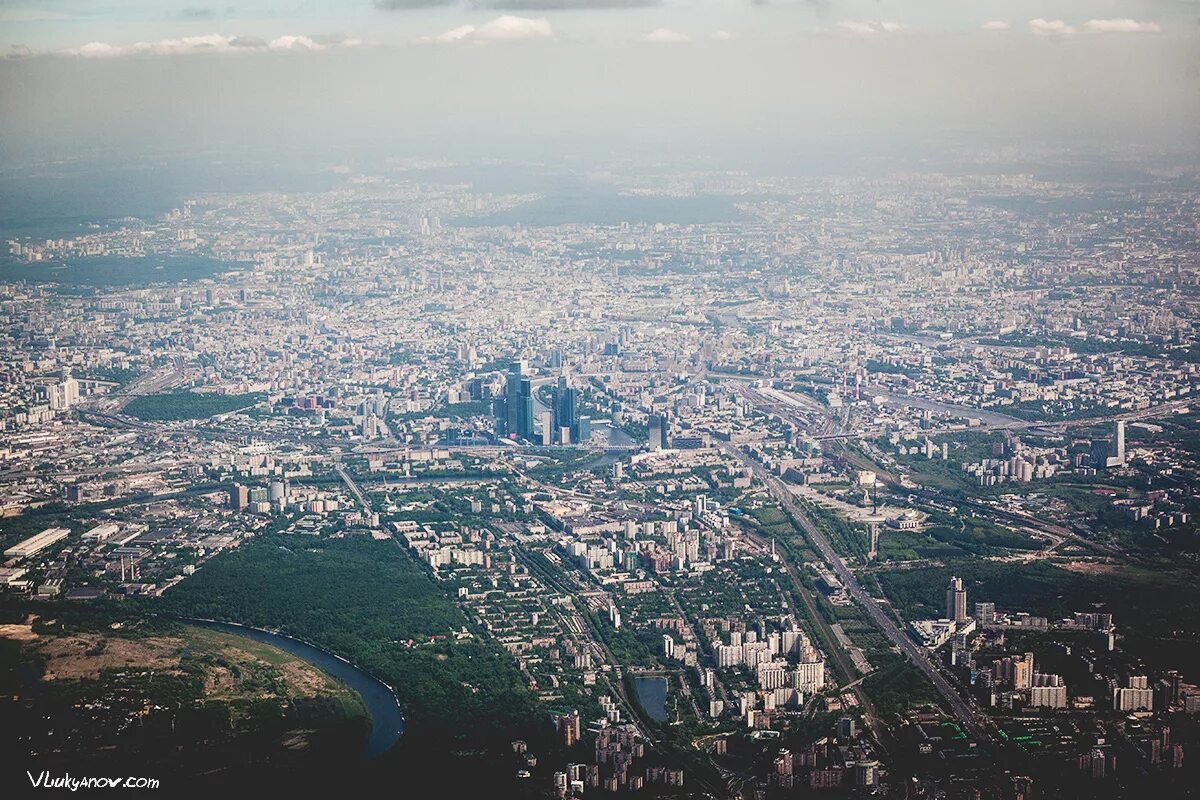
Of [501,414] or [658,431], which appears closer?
[658,431]

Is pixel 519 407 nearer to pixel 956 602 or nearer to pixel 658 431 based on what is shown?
pixel 658 431

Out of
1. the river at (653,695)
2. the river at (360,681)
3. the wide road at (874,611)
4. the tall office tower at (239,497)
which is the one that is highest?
the tall office tower at (239,497)

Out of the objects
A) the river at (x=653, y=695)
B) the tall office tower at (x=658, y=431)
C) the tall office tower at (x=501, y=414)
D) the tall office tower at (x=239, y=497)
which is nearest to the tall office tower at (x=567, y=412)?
the tall office tower at (x=501, y=414)

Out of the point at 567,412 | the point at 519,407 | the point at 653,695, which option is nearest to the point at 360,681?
the point at 653,695

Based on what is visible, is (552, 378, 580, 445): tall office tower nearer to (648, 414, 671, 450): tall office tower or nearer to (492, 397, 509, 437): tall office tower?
(492, 397, 509, 437): tall office tower

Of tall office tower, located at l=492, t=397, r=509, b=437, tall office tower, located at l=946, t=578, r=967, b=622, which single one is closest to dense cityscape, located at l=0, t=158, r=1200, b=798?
tall office tower, located at l=946, t=578, r=967, b=622

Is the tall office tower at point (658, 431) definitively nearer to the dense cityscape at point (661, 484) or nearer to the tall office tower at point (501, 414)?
the dense cityscape at point (661, 484)
